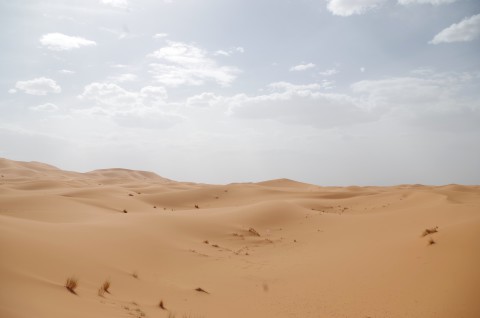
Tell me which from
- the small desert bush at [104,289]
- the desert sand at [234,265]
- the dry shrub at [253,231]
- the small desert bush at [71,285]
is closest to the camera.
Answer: the small desert bush at [71,285]

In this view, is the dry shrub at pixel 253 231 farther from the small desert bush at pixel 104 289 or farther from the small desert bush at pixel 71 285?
the small desert bush at pixel 71 285

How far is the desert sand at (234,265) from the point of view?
5.85 m

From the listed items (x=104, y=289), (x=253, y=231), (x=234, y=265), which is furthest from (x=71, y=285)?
(x=253, y=231)

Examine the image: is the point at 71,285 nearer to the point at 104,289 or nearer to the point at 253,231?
the point at 104,289

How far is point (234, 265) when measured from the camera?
398 inches

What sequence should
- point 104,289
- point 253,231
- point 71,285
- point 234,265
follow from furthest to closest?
point 253,231 → point 234,265 → point 104,289 → point 71,285

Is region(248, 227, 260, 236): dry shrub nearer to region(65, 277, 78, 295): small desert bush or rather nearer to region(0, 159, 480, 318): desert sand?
region(0, 159, 480, 318): desert sand

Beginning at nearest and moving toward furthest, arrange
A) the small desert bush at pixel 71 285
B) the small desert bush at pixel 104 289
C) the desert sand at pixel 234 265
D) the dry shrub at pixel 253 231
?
the small desert bush at pixel 71 285 < the desert sand at pixel 234 265 < the small desert bush at pixel 104 289 < the dry shrub at pixel 253 231

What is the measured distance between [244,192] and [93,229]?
18.4 m

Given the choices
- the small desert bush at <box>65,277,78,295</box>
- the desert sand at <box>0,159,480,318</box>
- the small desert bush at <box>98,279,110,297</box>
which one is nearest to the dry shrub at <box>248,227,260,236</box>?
the desert sand at <box>0,159,480,318</box>

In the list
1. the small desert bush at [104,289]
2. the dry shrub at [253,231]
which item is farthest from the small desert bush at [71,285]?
the dry shrub at [253,231]

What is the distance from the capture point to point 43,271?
6.25 m

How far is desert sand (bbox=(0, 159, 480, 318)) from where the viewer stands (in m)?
5.85

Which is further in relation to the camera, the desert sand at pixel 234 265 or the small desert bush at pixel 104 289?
the small desert bush at pixel 104 289
